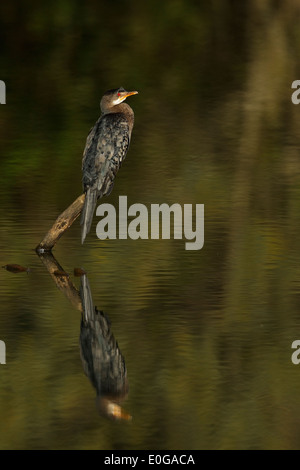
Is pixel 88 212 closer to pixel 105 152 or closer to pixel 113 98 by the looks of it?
pixel 105 152

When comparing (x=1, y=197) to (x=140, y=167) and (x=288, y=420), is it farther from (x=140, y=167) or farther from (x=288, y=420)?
(x=288, y=420)

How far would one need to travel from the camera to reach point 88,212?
10219 mm

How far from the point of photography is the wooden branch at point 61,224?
34.0 feet

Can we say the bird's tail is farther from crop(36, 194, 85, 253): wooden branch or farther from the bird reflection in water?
the bird reflection in water

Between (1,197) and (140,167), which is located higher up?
(140,167)

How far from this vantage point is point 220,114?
1728 cm

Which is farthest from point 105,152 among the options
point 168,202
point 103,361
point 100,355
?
point 103,361

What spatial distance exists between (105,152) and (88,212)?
0.56 meters

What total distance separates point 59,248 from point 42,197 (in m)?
2.18

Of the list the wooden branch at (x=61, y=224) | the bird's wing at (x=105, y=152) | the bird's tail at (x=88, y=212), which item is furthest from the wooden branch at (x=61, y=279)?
the bird's wing at (x=105, y=152)

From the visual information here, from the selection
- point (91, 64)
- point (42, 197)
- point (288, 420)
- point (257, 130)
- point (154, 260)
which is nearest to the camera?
point (288, 420)

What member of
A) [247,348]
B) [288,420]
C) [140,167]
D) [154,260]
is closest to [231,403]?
[288,420]

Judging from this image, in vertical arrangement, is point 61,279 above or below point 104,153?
below

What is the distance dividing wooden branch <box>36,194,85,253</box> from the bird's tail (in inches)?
2.5
